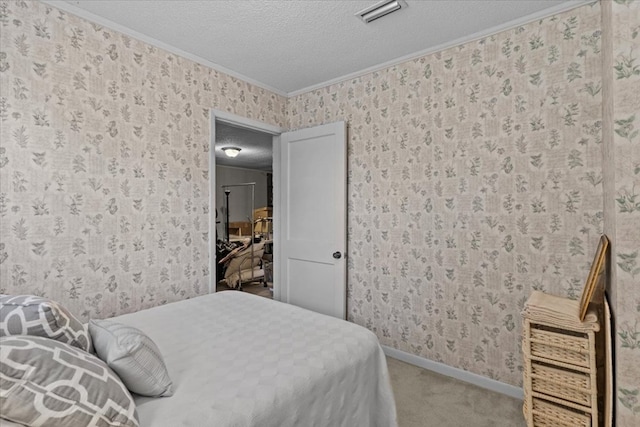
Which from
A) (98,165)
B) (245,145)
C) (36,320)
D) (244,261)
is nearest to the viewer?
(36,320)

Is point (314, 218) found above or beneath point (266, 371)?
above

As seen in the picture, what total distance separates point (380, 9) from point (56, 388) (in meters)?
2.42

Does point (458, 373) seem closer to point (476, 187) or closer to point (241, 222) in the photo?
point (476, 187)

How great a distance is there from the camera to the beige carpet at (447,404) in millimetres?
2012

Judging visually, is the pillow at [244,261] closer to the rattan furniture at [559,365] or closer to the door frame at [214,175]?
the door frame at [214,175]

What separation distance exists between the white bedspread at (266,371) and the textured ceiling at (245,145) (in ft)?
8.54

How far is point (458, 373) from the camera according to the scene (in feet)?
8.32

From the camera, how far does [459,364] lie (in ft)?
8.37

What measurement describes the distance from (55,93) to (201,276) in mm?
1637

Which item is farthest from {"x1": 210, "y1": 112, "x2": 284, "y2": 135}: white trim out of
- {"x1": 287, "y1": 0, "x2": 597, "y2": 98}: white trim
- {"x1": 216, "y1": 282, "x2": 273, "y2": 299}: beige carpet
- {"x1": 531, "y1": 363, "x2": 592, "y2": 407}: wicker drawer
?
{"x1": 216, "y1": 282, "x2": 273, "y2": 299}: beige carpet

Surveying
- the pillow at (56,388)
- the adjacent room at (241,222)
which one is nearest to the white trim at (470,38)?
the adjacent room at (241,222)

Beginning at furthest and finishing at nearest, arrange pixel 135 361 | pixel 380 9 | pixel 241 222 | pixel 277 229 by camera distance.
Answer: pixel 241 222, pixel 277 229, pixel 380 9, pixel 135 361

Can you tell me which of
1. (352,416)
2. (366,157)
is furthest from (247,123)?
(352,416)

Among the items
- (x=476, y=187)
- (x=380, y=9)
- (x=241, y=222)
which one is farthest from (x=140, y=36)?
(x=241, y=222)
